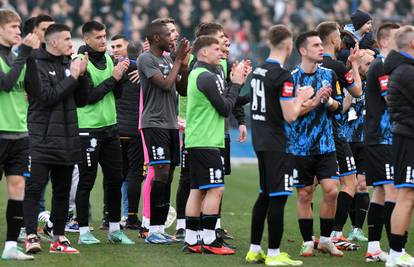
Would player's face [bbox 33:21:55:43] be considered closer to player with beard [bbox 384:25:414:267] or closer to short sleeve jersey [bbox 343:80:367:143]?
short sleeve jersey [bbox 343:80:367:143]

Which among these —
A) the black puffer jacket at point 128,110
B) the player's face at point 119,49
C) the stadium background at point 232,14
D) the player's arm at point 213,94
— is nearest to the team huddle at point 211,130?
the player's arm at point 213,94

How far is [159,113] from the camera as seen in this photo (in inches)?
444

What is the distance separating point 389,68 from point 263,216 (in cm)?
183

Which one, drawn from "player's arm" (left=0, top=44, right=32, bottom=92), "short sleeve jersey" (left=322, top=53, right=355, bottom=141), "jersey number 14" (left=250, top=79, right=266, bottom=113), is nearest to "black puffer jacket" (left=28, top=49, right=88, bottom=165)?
"player's arm" (left=0, top=44, right=32, bottom=92)

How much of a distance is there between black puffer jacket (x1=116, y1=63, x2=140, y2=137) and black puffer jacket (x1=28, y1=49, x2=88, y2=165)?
258 centimetres

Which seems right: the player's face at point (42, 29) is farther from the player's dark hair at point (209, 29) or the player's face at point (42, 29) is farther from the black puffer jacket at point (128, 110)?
the black puffer jacket at point (128, 110)

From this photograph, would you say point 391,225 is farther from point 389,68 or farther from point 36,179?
point 36,179

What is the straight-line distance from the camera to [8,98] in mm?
9664

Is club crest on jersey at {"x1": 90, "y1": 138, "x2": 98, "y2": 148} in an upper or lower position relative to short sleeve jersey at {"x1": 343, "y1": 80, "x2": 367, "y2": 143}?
lower

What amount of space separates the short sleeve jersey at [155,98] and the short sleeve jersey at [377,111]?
2311 mm

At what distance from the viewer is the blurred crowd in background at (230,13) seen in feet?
85.8

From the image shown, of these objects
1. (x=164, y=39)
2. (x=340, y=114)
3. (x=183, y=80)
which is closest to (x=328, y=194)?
(x=340, y=114)

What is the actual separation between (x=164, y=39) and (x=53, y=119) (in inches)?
72.7

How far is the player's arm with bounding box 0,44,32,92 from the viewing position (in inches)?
373
